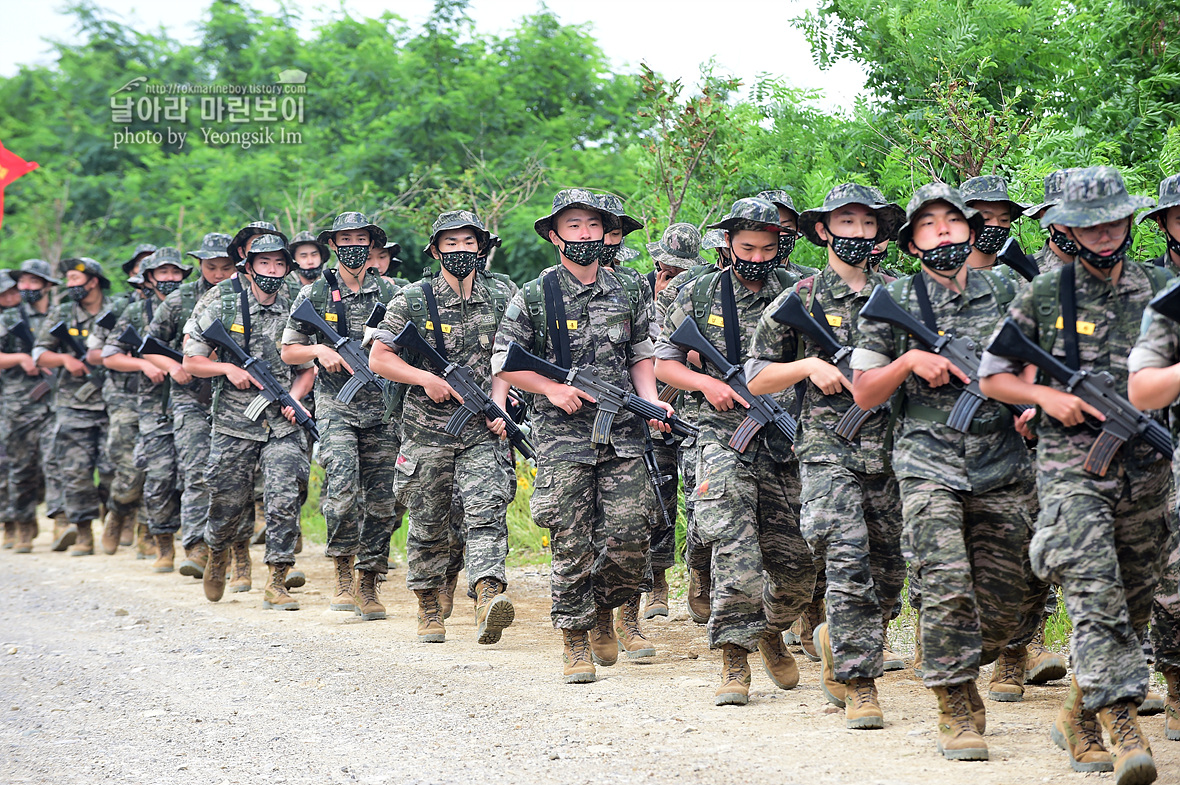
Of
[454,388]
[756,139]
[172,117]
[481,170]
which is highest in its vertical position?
[172,117]

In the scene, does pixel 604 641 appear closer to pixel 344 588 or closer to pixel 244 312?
pixel 344 588

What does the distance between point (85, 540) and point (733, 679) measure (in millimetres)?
9603

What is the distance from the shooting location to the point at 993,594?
5.29 meters

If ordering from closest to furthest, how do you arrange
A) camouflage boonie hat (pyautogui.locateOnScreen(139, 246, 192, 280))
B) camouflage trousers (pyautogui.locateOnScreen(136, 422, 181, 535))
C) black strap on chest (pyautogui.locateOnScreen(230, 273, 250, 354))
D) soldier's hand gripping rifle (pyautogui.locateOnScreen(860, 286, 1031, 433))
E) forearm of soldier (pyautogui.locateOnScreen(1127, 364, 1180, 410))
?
1. forearm of soldier (pyautogui.locateOnScreen(1127, 364, 1180, 410))
2. soldier's hand gripping rifle (pyautogui.locateOnScreen(860, 286, 1031, 433))
3. black strap on chest (pyautogui.locateOnScreen(230, 273, 250, 354))
4. camouflage trousers (pyautogui.locateOnScreen(136, 422, 181, 535))
5. camouflage boonie hat (pyautogui.locateOnScreen(139, 246, 192, 280))

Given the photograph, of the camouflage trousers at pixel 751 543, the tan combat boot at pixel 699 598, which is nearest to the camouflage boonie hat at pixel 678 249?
the tan combat boot at pixel 699 598

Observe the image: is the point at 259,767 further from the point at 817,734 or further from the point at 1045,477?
the point at 1045,477

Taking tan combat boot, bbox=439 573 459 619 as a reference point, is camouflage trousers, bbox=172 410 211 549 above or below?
above

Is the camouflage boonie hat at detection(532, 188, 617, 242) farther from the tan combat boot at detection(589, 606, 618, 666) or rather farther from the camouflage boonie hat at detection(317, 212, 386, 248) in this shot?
the camouflage boonie hat at detection(317, 212, 386, 248)

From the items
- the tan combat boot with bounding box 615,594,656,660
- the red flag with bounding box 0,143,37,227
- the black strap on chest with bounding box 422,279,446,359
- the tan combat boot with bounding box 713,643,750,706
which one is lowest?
the tan combat boot with bounding box 713,643,750,706

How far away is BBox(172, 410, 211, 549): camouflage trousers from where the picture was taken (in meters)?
10.7

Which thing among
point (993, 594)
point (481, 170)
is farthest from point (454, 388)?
point (481, 170)

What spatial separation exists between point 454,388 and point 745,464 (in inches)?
92.8

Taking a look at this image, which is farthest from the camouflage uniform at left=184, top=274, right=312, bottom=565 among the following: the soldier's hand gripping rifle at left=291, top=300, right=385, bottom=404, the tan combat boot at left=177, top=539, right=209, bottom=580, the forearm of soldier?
the forearm of soldier

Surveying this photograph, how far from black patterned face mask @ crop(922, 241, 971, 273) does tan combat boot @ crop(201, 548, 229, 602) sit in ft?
21.5
